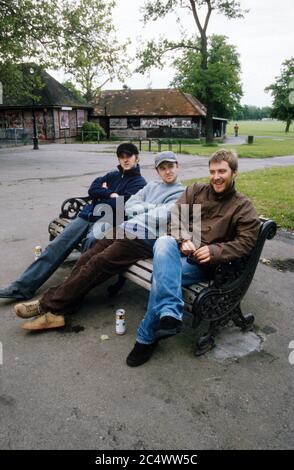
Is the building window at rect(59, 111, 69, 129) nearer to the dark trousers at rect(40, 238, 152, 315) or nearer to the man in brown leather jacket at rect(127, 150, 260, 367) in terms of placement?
the dark trousers at rect(40, 238, 152, 315)

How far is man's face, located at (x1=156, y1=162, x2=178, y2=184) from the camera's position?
3906mm

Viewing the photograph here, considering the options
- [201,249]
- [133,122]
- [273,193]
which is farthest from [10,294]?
[133,122]

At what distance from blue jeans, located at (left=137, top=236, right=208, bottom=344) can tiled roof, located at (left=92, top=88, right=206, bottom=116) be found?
40.2 metres

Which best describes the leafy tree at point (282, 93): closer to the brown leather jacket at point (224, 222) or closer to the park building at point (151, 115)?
the park building at point (151, 115)

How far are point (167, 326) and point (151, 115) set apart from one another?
42.0 meters

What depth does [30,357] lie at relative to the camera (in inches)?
125

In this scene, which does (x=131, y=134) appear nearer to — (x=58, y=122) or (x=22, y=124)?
(x=58, y=122)

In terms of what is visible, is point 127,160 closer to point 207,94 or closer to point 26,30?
point 26,30

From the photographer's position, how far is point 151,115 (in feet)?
140

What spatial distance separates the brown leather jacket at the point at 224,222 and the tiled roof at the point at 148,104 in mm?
39740

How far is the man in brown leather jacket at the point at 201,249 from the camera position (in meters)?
2.98
